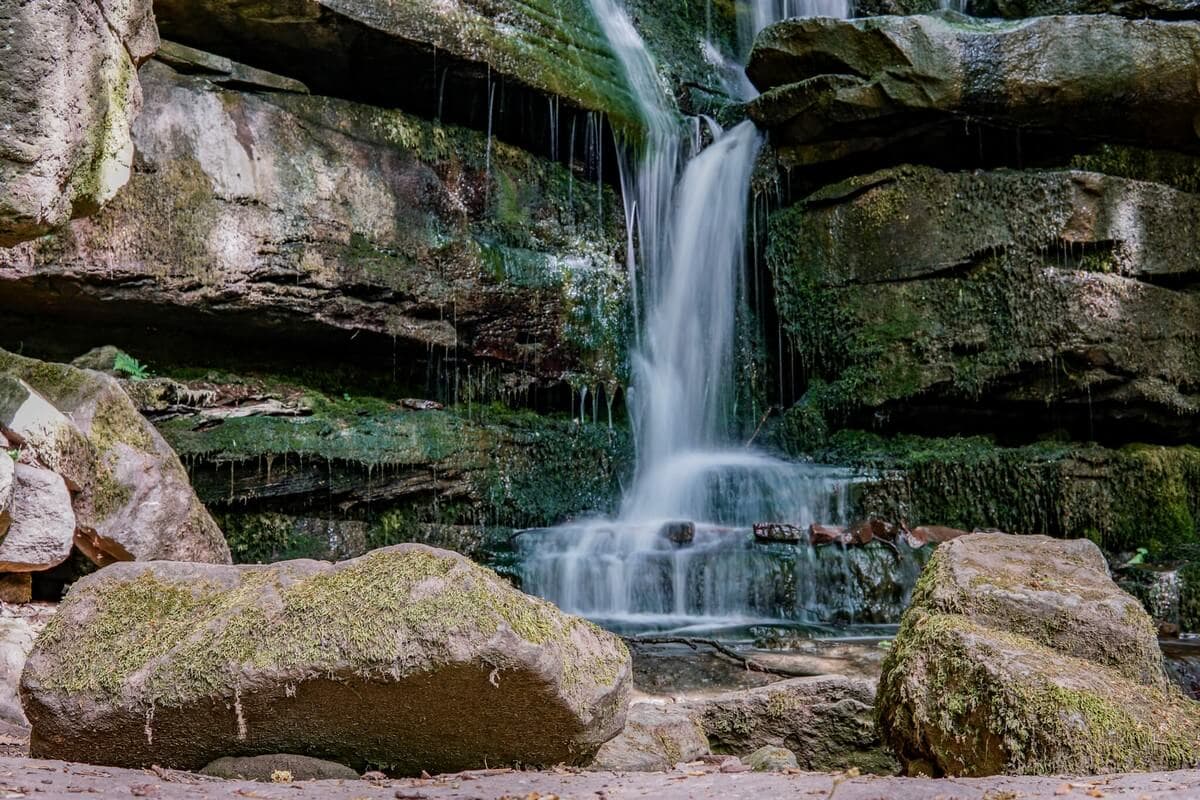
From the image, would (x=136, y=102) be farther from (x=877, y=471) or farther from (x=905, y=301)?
(x=905, y=301)

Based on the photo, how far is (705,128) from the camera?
11781 millimetres

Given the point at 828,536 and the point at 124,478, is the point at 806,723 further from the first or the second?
the point at 124,478

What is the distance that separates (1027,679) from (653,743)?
4.62 ft

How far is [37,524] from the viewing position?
17.1ft

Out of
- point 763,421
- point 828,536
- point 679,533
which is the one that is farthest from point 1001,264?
point 679,533

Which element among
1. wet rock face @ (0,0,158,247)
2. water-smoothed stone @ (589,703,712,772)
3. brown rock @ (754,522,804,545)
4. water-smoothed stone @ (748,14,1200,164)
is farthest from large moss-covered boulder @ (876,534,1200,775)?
water-smoothed stone @ (748,14,1200,164)

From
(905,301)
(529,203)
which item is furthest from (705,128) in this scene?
(905,301)

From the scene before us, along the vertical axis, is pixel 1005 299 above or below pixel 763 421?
above

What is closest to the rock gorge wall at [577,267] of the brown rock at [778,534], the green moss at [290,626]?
the brown rock at [778,534]

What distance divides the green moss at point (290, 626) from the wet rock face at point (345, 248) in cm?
599

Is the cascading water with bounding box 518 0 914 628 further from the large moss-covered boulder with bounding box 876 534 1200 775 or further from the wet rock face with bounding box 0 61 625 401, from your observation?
the large moss-covered boulder with bounding box 876 534 1200 775

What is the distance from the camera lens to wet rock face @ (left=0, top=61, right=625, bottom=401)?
→ 27.5 feet

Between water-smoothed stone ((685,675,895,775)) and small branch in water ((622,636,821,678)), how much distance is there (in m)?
1.05

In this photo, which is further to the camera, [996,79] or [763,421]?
[763,421]
